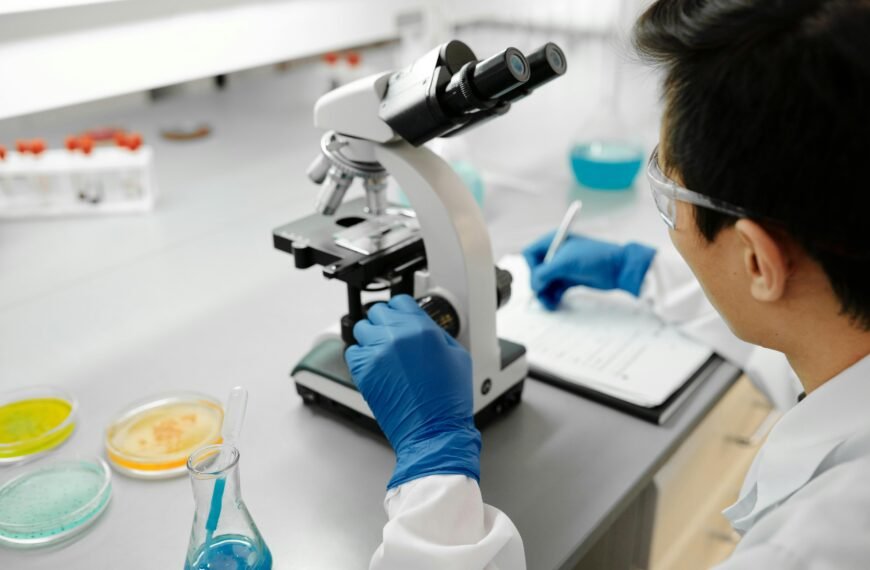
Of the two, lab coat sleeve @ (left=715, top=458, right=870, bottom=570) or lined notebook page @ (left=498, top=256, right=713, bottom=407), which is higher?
lab coat sleeve @ (left=715, top=458, right=870, bottom=570)

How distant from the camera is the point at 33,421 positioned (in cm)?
120

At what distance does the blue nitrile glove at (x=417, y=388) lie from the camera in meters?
0.99

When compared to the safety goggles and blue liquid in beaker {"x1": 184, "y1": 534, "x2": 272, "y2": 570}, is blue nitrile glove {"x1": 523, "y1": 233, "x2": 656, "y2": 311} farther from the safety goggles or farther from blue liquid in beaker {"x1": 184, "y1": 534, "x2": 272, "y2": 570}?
blue liquid in beaker {"x1": 184, "y1": 534, "x2": 272, "y2": 570}

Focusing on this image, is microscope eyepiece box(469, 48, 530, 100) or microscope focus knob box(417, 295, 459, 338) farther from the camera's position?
microscope focus knob box(417, 295, 459, 338)

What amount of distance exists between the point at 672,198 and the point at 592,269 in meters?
0.62

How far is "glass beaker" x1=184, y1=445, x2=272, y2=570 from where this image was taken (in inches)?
35.2

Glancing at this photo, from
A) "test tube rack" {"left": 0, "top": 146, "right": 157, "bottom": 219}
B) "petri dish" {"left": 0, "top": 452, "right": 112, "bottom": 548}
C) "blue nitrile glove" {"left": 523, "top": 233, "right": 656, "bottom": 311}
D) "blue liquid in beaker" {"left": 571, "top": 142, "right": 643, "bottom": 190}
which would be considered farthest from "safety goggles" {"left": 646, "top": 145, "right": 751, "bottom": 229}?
"test tube rack" {"left": 0, "top": 146, "right": 157, "bottom": 219}

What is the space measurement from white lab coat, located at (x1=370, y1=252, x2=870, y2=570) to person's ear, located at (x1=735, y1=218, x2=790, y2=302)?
0.47ft

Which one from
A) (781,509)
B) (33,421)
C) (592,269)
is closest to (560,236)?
(592,269)

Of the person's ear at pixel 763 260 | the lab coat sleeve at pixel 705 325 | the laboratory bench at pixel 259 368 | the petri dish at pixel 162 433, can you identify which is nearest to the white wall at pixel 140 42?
the laboratory bench at pixel 259 368

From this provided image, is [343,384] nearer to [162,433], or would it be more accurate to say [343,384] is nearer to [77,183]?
[162,433]

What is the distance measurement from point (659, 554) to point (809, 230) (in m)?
0.99

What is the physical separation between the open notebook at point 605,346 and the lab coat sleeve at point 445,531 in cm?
40

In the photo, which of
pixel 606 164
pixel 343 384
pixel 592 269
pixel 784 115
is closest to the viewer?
pixel 784 115
